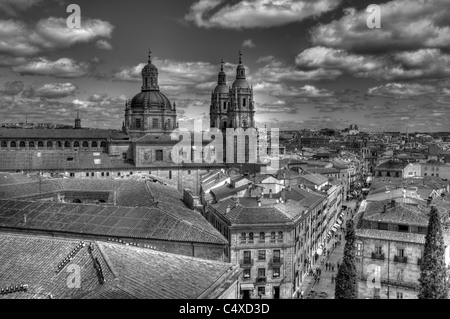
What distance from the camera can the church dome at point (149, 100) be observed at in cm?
9050

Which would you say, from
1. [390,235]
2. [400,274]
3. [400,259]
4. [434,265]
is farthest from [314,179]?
[434,265]

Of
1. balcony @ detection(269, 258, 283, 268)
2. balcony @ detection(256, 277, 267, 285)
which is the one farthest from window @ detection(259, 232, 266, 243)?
balcony @ detection(256, 277, 267, 285)

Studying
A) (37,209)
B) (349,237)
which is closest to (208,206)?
(37,209)

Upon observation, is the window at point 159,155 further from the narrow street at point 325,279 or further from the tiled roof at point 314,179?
the narrow street at point 325,279

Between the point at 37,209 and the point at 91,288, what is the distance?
72.9ft

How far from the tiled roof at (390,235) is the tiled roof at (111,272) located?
19076mm

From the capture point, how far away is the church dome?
90500mm

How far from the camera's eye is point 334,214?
67.4m

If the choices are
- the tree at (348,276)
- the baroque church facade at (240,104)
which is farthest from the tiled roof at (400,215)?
the baroque church facade at (240,104)

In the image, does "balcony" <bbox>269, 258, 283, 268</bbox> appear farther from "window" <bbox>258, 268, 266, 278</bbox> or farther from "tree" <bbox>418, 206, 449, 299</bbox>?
"tree" <bbox>418, 206, 449, 299</bbox>

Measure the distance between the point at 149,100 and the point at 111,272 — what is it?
77.5m

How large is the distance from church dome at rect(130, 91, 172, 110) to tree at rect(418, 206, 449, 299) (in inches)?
2772

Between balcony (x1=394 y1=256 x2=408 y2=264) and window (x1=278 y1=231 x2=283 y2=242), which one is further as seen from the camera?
window (x1=278 y1=231 x2=283 y2=242)
